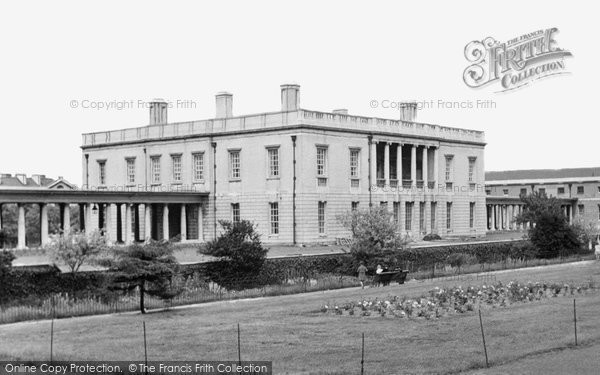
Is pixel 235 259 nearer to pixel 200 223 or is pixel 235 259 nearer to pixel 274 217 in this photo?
pixel 274 217

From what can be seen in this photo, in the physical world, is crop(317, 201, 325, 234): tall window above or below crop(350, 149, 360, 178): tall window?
below

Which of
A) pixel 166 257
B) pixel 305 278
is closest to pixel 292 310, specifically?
pixel 166 257

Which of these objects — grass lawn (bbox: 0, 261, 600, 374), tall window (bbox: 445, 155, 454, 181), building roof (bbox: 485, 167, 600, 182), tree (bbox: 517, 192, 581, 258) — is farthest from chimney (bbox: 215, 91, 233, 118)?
building roof (bbox: 485, 167, 600, 182)

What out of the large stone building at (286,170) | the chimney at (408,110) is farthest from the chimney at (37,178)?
the chimney at (408,110)

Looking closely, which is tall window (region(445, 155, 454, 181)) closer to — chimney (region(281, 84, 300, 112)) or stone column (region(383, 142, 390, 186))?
stone column (region(383, 142, 390, 186))

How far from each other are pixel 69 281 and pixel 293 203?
85.2 ft

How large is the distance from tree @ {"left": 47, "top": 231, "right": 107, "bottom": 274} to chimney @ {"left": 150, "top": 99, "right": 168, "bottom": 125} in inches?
1320

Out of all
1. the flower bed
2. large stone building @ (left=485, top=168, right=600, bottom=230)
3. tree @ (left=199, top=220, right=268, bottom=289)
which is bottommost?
the flower bed

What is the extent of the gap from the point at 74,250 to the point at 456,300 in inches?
608

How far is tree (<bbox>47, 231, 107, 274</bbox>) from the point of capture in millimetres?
38688

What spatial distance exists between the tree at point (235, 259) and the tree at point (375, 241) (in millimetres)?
6008

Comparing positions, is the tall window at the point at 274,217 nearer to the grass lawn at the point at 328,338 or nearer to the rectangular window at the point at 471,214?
the rectangular window at the point at 471,214

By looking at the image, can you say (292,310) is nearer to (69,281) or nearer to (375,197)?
(69,281)

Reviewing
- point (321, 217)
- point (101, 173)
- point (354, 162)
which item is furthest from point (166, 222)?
point (354, 162)
